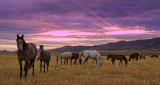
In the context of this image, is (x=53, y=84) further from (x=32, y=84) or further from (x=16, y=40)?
(x=16, y=40)

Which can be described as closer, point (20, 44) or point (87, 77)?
point (20, 44)

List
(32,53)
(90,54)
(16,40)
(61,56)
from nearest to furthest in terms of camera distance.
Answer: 1. (16,40)
2. (32,53)
3. (90,54)
4. (61,56)

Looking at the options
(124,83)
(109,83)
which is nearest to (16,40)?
(109,83)

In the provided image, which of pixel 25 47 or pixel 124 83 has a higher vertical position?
pixel 25 47

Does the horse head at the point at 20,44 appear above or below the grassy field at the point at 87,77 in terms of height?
above

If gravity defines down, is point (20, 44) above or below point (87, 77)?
above

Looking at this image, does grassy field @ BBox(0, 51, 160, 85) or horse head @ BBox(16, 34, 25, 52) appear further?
horse head @ BBox(16, 34, 25, 52)

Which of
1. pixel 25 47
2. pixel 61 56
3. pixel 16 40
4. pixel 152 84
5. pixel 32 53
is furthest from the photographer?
pixel 61 56

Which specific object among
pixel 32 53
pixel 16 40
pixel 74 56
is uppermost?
pixel 16 40

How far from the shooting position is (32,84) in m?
8.46

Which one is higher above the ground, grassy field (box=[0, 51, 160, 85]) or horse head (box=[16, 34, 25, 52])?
horse head (box=[16, 34, 25, 52])

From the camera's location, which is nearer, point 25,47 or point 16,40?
point 16,40

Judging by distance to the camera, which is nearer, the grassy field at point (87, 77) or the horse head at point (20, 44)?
the grassy field at point (87, 77)

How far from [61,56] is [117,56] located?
8802 mm
